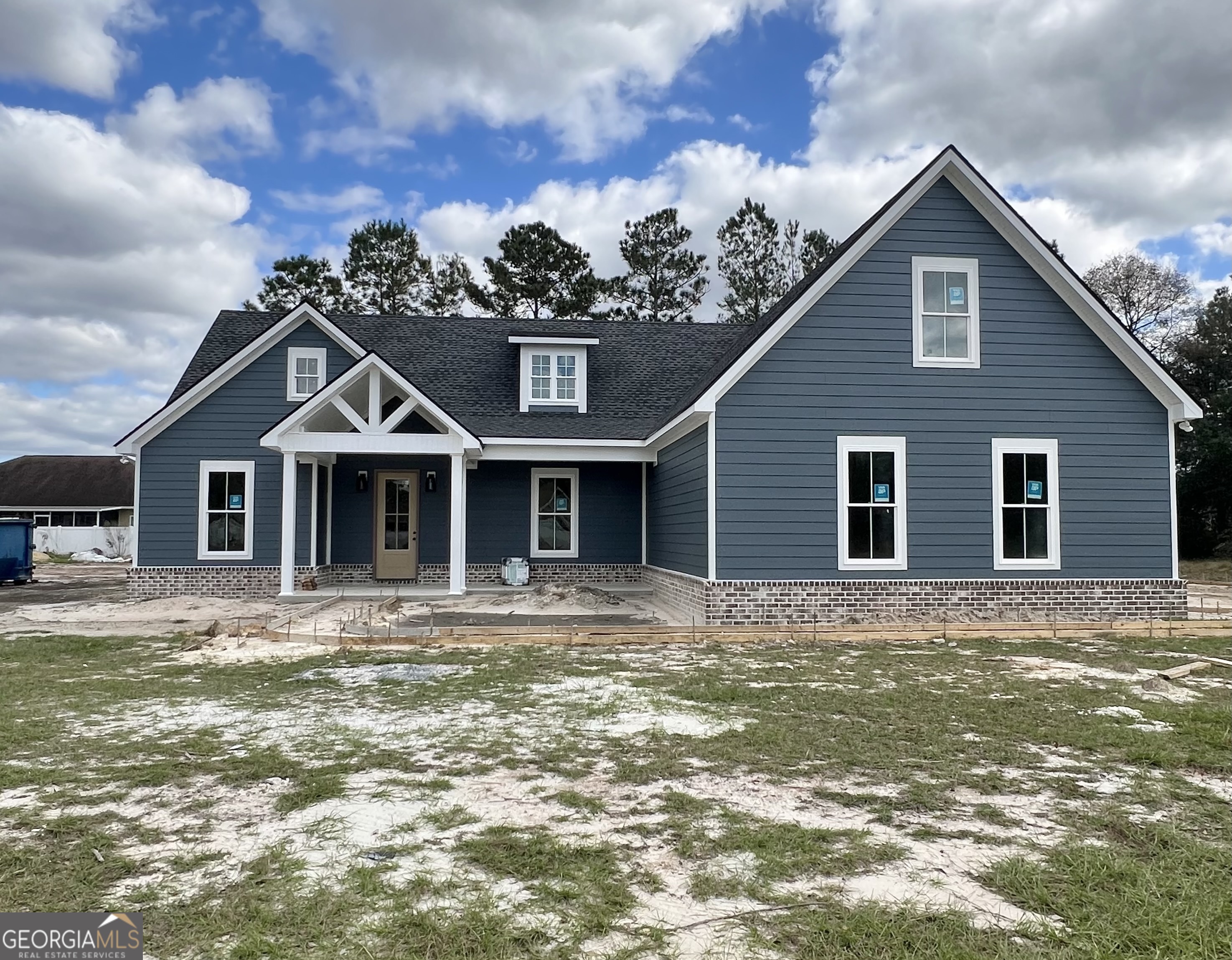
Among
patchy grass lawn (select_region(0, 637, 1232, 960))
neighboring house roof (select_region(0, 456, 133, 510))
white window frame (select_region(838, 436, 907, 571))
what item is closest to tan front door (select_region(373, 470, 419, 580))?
white window frame (select_region(838, 436, 907, 571))

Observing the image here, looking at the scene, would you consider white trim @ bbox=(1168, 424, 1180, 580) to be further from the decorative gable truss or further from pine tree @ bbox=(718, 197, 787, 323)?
pine tree @ bbox=(718, 197, 787, 323)

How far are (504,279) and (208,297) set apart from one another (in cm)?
→ 1236

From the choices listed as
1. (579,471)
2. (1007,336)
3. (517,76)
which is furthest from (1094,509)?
(517,76)

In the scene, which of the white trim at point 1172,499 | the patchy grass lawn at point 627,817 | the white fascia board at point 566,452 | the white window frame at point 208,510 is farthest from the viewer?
the white window frame at point 208,510

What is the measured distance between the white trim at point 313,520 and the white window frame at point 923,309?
1105 cm

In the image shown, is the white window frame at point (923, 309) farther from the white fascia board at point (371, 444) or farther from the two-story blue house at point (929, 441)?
the white fascia board at point (371, 444)

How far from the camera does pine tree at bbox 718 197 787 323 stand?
38188mm

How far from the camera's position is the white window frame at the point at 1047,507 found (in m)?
12.1

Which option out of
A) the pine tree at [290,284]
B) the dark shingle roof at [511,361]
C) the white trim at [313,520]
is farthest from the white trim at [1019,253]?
the pine tree at [290,284]

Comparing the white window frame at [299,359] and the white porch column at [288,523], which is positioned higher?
the white window frame at [299,359]

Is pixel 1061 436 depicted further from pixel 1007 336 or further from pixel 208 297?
pixel 208 297

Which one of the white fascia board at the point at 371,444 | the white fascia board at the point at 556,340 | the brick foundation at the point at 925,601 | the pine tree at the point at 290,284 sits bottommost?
the brick foundation at the point at 925,601

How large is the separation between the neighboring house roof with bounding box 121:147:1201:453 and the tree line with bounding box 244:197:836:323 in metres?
17.0

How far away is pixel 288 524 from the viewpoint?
46.8 ft
